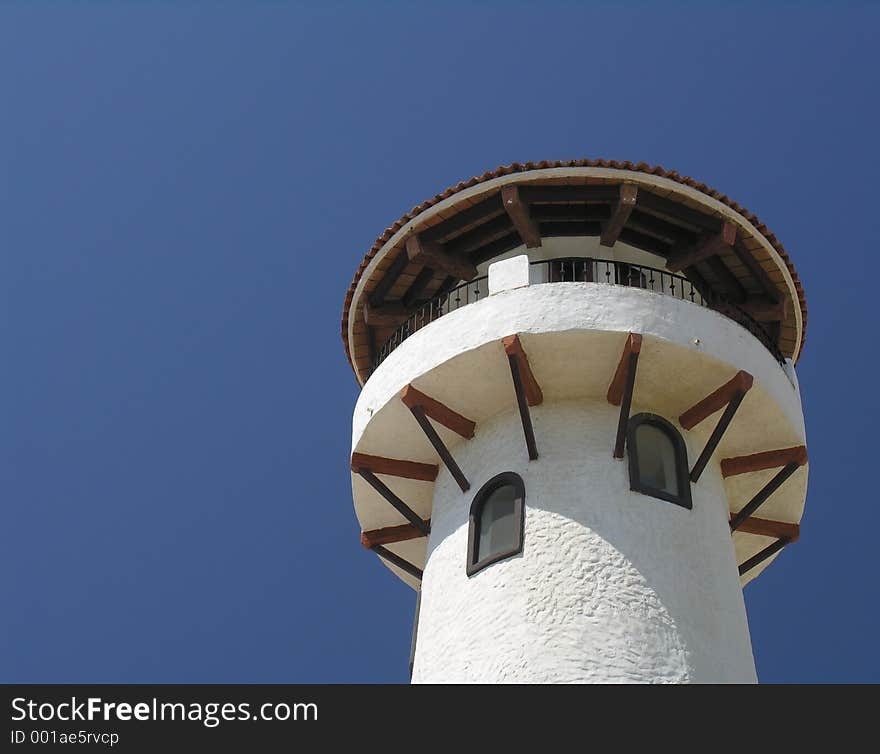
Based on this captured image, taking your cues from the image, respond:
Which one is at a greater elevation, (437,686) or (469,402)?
(469,402)

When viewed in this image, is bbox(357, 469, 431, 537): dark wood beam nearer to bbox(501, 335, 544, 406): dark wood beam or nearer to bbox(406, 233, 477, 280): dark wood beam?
bbox(501, 335, 544, 406): dark wood beam

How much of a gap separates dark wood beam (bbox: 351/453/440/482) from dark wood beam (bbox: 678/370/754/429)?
3.65 m

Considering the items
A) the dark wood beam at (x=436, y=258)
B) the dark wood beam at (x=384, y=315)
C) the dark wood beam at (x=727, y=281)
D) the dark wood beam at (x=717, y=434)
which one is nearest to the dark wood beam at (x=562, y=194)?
the dark wood beam at (x=436, y=258)

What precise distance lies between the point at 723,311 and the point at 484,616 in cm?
605

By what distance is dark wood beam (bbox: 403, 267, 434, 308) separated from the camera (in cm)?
2119

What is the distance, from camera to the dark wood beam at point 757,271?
20.3 meters

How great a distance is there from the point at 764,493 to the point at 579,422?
2939 mm

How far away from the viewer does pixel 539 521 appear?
17.3 metres

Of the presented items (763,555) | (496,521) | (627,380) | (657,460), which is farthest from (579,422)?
(763,555)

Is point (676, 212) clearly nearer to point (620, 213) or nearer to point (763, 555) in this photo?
point (620, 213)

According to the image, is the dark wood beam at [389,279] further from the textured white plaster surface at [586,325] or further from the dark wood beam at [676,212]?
the dark wood beam at [676,212]

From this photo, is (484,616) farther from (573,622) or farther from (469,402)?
(469,402)

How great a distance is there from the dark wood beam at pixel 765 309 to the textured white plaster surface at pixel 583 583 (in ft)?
10.9

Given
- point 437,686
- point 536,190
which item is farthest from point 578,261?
point 437,686
